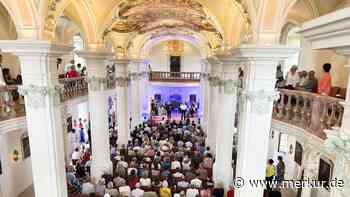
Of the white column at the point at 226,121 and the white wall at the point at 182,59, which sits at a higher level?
the white wall at the point at 182,59

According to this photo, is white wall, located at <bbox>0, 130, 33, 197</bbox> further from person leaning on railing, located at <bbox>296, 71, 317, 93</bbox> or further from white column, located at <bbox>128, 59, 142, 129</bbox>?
person leaning on railing, located at <bbox>296, 71, 317, 93</bbox>

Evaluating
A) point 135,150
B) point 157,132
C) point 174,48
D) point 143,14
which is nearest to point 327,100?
point 143,14

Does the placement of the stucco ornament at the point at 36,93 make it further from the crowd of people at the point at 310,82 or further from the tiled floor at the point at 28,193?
the tiled floor at the point at 28,193

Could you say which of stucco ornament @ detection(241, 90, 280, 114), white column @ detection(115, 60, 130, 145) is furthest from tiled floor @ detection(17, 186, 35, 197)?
stucco ornament @ detection(241, 90, 280, 114)

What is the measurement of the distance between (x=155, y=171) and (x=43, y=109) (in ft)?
19.6

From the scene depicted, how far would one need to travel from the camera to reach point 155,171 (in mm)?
10016

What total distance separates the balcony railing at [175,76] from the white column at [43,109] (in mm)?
19401

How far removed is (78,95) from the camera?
10961 mm

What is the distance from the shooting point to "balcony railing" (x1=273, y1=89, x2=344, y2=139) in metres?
4.93

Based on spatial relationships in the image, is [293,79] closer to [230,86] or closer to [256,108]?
[230,86]

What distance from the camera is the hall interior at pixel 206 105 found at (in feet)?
15.7

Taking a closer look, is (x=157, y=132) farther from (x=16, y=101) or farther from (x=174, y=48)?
(x=174, y=48)

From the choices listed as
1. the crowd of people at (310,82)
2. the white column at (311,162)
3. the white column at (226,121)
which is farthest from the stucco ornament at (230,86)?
the white column at (311,162)

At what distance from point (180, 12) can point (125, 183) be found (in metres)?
7.87
